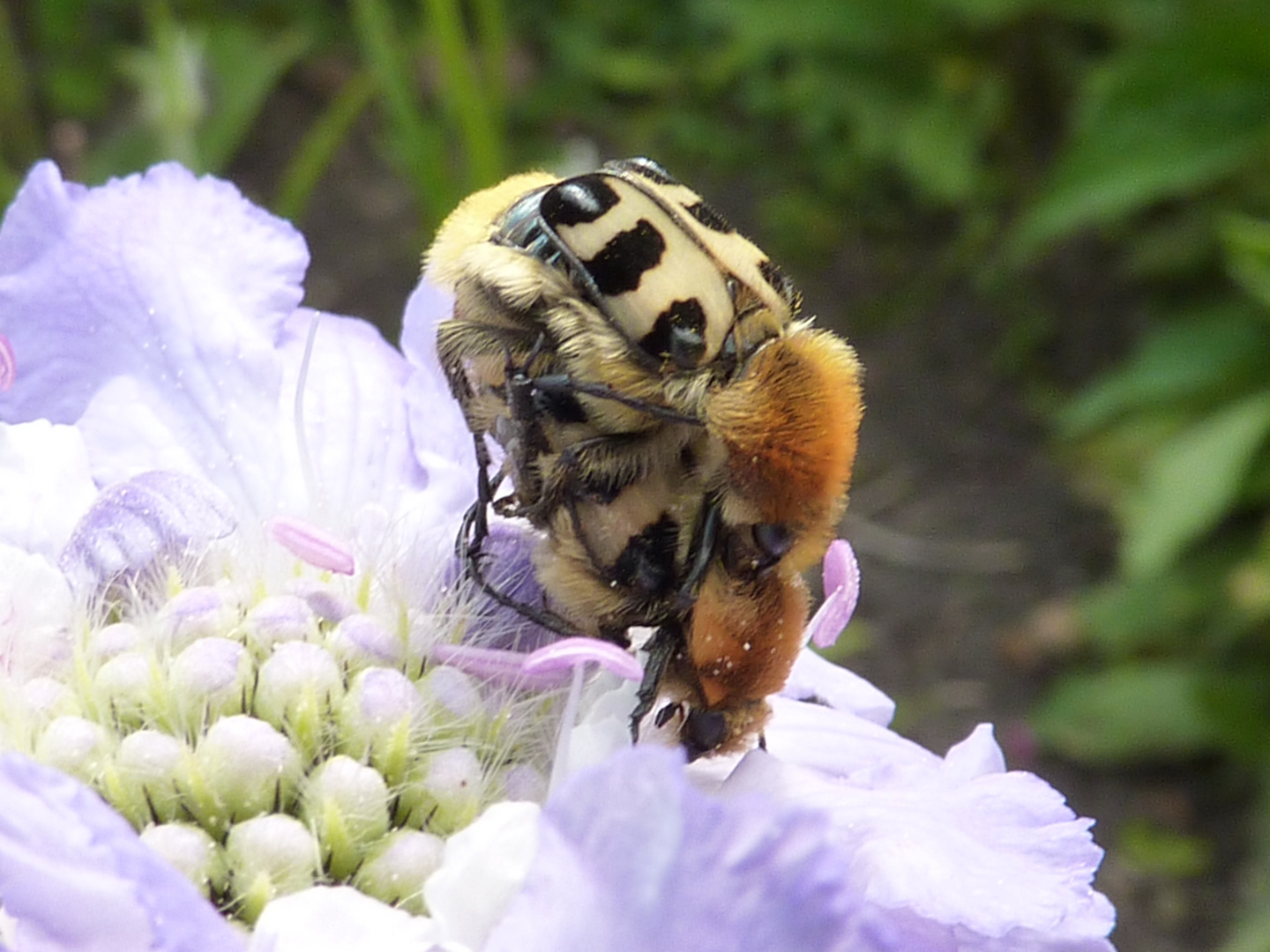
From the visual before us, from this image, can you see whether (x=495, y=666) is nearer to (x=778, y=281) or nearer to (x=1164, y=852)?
(x=778, y=281)

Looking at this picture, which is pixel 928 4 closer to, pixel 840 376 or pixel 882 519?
pixel 882 519

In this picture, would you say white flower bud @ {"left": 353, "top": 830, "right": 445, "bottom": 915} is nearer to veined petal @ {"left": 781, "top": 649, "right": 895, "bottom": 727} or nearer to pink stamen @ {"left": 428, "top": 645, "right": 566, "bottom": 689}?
pink stamen @ {"left": 428, "top": 645, "right": 566, "bottom": 689}

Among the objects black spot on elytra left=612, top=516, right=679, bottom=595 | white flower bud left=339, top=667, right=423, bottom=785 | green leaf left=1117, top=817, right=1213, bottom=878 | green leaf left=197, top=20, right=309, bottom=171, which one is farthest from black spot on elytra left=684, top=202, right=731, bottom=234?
green leaf left=1117, top=817, right=1213, bottom=878

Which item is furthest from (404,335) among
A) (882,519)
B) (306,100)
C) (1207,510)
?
(306,100)

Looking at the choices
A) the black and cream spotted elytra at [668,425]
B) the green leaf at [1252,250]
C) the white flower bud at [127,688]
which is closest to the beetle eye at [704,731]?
the black and cream spotted elytra at [668,425]

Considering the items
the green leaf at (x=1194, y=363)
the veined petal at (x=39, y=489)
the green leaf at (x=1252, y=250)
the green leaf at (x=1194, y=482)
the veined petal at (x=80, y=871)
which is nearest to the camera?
the veined petal at (x=80, y=871)

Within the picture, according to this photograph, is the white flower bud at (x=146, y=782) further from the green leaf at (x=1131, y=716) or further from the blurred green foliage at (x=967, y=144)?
the green leaf at (x=1131, y=716)

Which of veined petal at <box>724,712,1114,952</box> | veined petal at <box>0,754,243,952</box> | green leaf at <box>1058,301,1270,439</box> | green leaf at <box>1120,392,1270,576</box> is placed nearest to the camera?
veined petal at <box>0,754,243,952</box>
